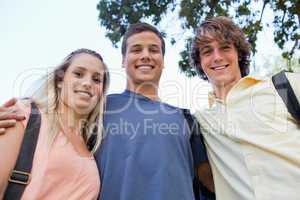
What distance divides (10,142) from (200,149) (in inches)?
52.6

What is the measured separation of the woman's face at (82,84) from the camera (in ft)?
8.51

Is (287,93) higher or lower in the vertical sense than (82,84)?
lower

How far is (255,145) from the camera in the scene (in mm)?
2221

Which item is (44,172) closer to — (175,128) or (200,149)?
(175,128)

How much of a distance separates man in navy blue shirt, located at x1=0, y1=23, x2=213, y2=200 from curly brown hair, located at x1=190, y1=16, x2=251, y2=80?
324mm

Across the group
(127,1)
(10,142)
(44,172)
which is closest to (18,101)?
(10,142)

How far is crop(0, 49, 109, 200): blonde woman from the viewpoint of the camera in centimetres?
204

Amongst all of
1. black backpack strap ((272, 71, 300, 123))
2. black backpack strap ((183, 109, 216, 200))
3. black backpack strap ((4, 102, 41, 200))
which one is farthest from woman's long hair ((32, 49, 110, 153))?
black backpack strap ((272, 71, 300, 123))

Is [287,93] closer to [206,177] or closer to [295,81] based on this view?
[295,81]

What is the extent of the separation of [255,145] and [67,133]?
1.21 metres

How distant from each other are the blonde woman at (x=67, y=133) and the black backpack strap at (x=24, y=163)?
1.0 inches

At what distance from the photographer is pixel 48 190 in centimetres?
205

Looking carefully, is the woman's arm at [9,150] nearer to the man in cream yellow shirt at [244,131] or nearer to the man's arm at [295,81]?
the man in cream yellow shirt at [244,131]

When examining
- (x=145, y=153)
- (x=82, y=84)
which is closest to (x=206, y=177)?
(x=145, y=153)
